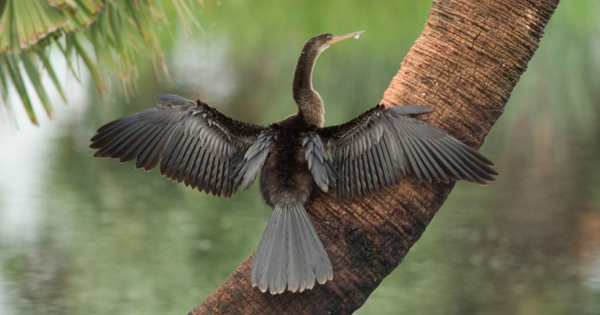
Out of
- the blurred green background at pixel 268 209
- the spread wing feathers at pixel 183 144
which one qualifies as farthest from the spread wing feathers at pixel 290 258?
the blurred green background at pixel 268 209

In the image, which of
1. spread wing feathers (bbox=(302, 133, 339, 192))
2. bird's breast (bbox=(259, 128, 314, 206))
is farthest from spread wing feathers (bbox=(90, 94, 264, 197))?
spread wing feathers (bbox=(302, 133, 339, 192))

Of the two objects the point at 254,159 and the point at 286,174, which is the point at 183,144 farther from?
the point at 286,174

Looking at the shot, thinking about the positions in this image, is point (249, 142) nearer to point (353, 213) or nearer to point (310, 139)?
point (310, 139)

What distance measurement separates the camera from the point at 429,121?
2387 mm

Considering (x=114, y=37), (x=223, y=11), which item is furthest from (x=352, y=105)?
(x=114, y=37)

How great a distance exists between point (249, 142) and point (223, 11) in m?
8.17

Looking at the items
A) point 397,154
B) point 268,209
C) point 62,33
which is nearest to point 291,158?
point 397,154

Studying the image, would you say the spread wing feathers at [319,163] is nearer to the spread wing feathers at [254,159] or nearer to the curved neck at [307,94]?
the spread wing feathers at [254,159]

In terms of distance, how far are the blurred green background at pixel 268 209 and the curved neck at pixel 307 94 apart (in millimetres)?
1623

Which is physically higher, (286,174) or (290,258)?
(286,174)

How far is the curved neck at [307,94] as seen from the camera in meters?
2.85

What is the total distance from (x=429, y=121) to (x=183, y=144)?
948 mm

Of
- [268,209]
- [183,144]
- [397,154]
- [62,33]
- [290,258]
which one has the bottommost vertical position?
[290,258]

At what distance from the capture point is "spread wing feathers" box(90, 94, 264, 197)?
2588 millimetres
